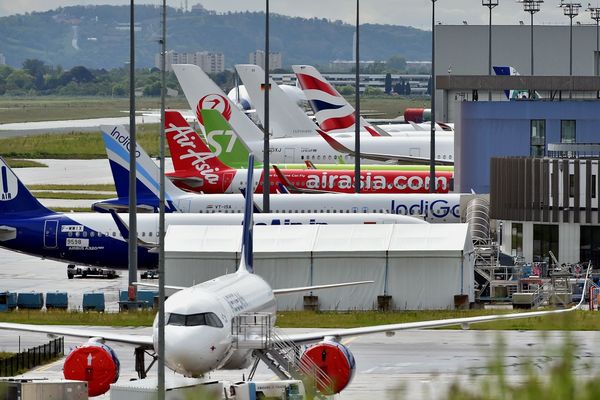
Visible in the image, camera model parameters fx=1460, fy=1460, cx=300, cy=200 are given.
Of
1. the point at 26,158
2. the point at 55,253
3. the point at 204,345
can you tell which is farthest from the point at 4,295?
the point at 26,158

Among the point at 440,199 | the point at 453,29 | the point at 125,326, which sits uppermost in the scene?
the point at 453,29

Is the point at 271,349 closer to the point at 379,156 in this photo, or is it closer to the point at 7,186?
the point at 7,186

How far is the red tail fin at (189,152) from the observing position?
92250 millimetres

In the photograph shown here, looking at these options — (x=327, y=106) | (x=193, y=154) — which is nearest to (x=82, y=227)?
(x=193, y=154)

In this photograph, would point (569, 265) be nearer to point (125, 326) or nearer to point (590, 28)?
point (125, 326)

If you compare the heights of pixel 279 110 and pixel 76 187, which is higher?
pixel 279 110

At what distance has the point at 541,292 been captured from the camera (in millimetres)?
59750

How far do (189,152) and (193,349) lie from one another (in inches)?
2386

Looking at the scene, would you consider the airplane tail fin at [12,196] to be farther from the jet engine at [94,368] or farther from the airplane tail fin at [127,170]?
the jet engine at [94,368]

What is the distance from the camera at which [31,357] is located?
4409 cm

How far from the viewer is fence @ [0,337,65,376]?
140 ft

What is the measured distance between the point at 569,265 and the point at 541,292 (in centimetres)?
690

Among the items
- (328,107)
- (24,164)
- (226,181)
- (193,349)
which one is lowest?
(193,349)

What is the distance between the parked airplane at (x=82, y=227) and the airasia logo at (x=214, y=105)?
33.8 metres
